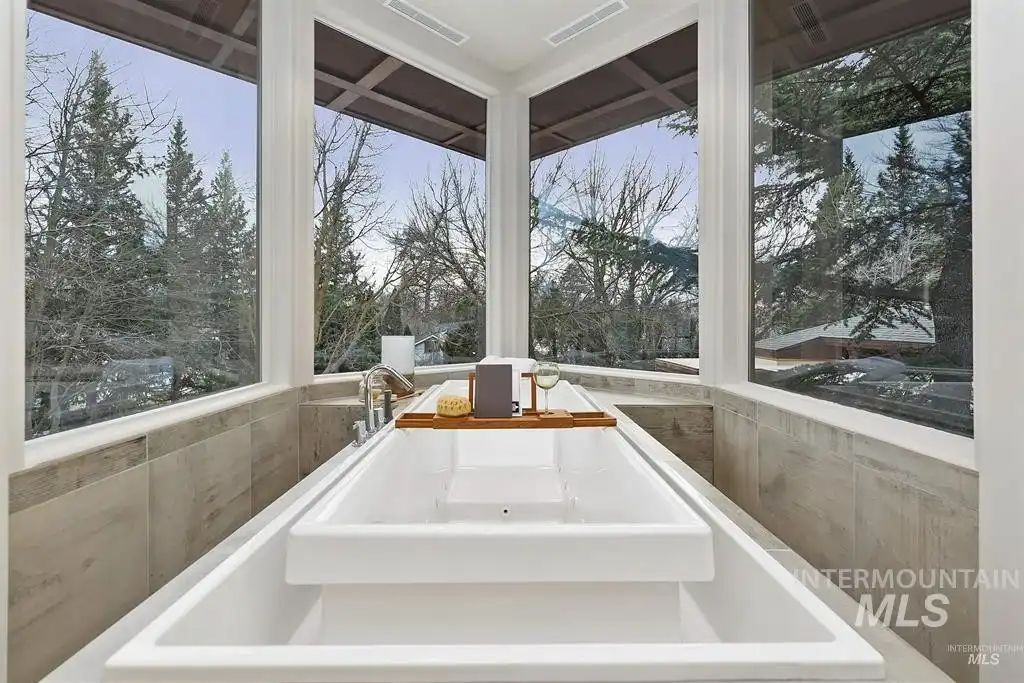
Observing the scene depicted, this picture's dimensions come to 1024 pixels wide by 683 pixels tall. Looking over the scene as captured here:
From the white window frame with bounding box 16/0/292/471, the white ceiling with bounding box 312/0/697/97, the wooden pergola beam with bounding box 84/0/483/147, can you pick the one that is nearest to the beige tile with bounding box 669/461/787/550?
the white window frame with bounding box 16/0/292/471

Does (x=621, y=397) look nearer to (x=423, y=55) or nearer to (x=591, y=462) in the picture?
(x=591, y=462)

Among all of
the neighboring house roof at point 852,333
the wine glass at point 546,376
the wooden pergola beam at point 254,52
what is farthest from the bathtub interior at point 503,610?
the wooden pergola beam at point 254,52

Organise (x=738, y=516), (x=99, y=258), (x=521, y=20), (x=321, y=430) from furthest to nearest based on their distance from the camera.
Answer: (x=521, y=20) < (x=321, y=430) < (x=99, y=258) < (x=738, y=516)

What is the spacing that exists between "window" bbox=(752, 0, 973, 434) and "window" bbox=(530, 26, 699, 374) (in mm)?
435

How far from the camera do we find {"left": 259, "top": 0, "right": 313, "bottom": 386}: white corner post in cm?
209

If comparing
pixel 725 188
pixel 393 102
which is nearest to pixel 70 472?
pixel 393 102

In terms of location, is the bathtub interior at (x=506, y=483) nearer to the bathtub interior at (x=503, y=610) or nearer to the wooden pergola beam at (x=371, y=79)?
the bathtub interior at (x=503, y=610)

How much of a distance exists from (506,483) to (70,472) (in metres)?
1.06

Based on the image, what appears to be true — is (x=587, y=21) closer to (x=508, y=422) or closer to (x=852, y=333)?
(x=852, y=333)

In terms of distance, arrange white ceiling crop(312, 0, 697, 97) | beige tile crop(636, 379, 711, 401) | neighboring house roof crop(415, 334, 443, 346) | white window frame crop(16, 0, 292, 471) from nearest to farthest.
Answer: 1. white window frame crop(16, 0, 292, 471)
2. beige tile crop(636, 379, 711, 401)
3. white ceiling crop(312, 0, 697, 97)
4. neighboring house roof crop(415, 334, 443, 346)

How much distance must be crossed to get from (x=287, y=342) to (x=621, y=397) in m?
1.48

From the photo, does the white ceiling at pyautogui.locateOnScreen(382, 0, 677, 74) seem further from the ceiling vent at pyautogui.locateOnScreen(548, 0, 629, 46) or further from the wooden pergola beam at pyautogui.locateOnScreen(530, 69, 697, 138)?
the wooden pergola beam at pyautogui.locateOnScreen(530, 69, 697, 138)

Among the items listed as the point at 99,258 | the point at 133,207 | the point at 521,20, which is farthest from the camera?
the point at 521,20

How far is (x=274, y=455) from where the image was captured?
1.95m
